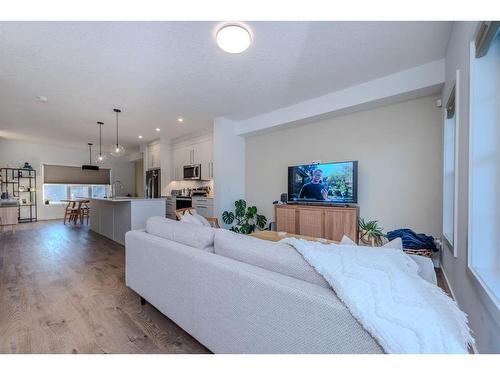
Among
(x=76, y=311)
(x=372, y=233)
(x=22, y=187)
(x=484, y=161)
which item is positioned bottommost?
(x=76, y=311)

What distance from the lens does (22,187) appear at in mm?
7160

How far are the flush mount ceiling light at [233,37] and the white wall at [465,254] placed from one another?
164cm

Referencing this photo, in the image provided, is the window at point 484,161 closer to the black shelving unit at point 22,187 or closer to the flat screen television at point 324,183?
the flat screen television at point 324,183

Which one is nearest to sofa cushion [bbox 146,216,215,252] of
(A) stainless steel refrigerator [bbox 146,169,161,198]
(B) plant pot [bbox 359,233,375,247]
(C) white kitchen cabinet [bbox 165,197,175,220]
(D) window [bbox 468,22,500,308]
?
(D) window [bbox 468,22,500,308]

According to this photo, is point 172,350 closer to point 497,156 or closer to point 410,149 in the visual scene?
point 497,156

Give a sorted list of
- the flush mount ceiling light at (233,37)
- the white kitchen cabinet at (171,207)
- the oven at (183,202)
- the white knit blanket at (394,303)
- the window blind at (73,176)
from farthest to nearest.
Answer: the window blind at (73,176)
the white kitchen cabinet at (171,207)
the oven at (183,202)
the flush mount ceiling light at (233,37)
the white knit blanket at (394,303)

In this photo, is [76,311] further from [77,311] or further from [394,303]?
[394,303]

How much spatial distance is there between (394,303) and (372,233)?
9.07ft

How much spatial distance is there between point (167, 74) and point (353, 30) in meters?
2.20

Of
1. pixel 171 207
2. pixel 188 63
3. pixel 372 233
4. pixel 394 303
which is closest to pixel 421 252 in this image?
pixel 372 233

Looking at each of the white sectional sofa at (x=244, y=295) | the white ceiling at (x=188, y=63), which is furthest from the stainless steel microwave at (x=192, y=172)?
the white sectional sofa at (x=244, y=295)

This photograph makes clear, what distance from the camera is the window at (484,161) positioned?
4.48 ft

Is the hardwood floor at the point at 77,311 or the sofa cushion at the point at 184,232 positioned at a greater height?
the sofa cushion at the point at 184,232

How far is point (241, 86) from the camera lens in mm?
3352
